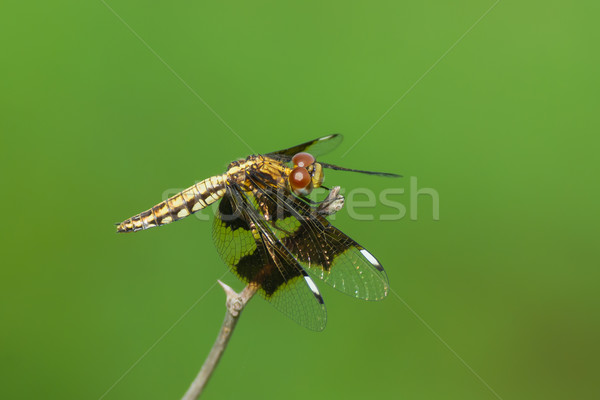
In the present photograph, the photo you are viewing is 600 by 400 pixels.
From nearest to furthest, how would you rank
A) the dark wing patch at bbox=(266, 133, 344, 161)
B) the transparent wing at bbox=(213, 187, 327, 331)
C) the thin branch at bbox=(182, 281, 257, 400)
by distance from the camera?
the thin branch at bbox=(182, 281, 257, 400) < the transparent wing at bbox=(213, 187, 327, 331) < the dark wing patch at bbox=(266, 133, 344, 161)

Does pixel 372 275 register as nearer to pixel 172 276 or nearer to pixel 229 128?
pixel 172 276

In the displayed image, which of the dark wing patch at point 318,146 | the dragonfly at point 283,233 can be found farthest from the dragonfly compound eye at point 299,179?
the dark wing patch at point 318,146

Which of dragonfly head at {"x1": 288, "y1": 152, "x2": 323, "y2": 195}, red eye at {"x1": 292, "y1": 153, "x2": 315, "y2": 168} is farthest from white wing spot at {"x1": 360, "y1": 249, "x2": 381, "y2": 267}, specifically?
red eye at {"x1": 292, "y1": 153, "x2": 315, "y2": 168}

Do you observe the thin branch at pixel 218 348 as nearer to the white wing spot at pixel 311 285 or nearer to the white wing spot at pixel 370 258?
the white wing spot at pixel 311 285

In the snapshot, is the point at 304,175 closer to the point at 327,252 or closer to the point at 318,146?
the point at 327,252

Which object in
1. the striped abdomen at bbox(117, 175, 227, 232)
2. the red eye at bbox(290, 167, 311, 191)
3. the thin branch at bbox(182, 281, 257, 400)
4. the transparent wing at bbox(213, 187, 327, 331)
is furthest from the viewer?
the striped abdomen at bbox(117, 175, 227, 232)

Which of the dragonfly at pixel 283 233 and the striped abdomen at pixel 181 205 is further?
the striped abdomen at pixel 181 205

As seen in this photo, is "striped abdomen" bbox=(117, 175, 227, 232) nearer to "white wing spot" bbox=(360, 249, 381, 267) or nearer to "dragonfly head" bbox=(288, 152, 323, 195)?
"dragonfly head" bbox=(288, 152, 323, 195)

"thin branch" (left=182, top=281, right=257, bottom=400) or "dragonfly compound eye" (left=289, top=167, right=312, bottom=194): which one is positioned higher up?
"dragonfly compound eye" (left=289, top=167, right=312, bottom=194)
